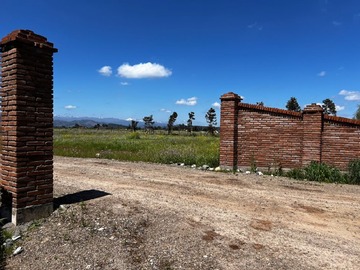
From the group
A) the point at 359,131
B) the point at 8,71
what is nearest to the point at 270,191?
the point at 359,131

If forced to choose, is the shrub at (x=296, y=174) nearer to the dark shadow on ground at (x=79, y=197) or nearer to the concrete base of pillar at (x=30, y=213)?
the dark shadow on ground at (x=79, y=197)

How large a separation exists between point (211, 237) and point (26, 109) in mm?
4153

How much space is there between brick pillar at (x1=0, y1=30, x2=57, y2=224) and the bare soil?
606 millimetres

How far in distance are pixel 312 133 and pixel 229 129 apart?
3.22m

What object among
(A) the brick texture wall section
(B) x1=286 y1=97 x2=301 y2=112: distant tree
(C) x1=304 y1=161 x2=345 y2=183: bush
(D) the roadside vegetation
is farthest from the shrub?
(B) x1=286 y1=97 x2=301 y2=112: distant tree

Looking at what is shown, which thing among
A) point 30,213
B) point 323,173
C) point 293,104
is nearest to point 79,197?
point 30,213

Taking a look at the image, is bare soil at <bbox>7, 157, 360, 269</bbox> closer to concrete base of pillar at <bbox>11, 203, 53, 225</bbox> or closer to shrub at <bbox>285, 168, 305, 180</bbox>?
concrete base of pillar at <bbox>11, 203, 53, 225</bbox>

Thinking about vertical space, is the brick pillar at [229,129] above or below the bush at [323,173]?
above

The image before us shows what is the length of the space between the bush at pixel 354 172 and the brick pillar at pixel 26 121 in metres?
10.2

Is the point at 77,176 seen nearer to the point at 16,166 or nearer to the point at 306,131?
the point at 16,166

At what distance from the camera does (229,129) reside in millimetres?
13086

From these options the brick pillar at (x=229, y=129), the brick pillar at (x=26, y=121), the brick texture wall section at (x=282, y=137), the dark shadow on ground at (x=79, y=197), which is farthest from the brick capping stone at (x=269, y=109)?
the brick pillar at (x=26, y=121)

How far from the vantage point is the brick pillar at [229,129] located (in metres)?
13.0

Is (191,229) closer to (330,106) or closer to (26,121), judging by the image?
(26,121)
